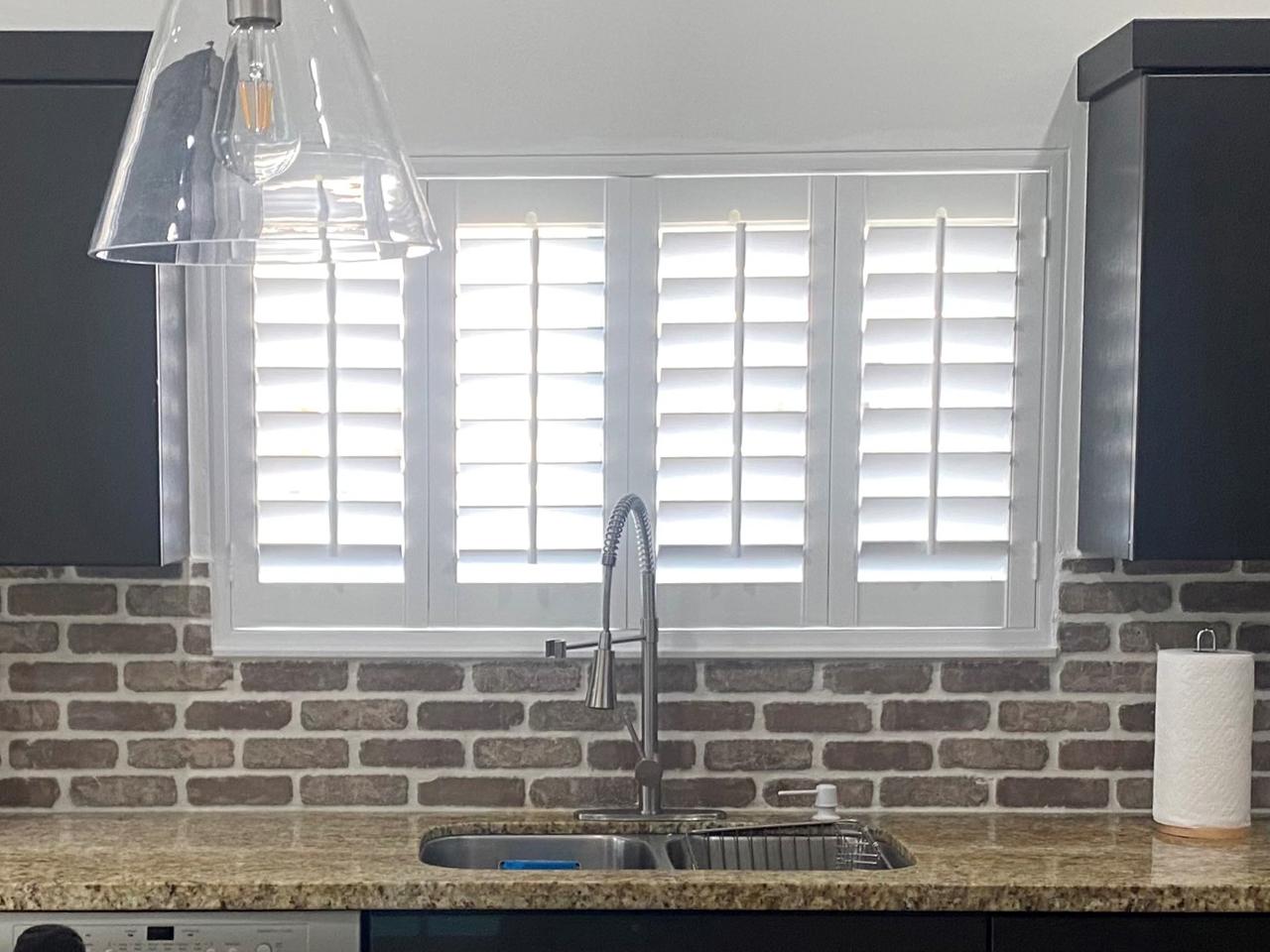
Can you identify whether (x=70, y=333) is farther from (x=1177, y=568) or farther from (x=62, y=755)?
(x=1177, y=568)

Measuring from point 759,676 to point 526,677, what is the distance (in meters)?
0.48

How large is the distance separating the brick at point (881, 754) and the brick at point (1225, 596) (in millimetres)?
622

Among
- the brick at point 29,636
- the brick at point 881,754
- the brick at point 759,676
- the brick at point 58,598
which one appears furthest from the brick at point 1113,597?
the brick at point 29,636

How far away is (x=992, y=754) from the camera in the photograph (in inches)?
108

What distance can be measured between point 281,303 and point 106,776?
3.43ft

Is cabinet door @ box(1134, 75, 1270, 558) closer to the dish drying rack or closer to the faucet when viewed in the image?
the dish drying rack

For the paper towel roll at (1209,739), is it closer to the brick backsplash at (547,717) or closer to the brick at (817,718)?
the brick backsplash at (547,717)

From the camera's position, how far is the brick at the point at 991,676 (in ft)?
8.99

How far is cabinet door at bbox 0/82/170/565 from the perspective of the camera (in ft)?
7.98

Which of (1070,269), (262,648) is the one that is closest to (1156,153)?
(1070,269)

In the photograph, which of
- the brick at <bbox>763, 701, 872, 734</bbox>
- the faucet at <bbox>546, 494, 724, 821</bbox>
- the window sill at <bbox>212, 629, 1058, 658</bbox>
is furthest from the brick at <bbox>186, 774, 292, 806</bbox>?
the brick at <bbox>763, 701, 872, 734</bbox>

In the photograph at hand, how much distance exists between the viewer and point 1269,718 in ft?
9.03

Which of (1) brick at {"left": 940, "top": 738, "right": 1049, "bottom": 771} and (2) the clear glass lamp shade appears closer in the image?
(2) the clear glass lamp shade

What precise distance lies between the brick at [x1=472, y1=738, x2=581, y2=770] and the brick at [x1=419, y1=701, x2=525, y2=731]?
0.11ft
